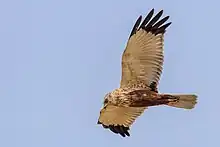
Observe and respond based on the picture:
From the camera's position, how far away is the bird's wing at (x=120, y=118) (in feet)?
57.2

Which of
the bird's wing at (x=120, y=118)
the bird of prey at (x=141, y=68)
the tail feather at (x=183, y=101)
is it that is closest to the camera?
the tail feather at (x=183, y=101)

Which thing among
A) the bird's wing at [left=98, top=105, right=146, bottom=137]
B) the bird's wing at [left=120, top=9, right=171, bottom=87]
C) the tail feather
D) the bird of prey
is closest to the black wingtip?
the bird's wing at [left=98, top=105, right=146, bottom=137]

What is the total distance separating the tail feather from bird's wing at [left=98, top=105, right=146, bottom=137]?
4.92 ft

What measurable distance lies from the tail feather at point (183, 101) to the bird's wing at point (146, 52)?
99 centimetres

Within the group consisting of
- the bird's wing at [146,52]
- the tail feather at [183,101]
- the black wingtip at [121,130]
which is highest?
the bird's wing at [146,52]

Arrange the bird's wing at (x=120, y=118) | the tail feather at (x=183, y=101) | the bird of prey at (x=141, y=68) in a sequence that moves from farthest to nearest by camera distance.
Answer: the bird's wing at (x=120, y=118)
the bird of prey at (x=141, y=68)
the tail feather at (x=183, y=101)

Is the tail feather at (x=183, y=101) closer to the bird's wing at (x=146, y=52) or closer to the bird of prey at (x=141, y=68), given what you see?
the bird of prey at (x=141, y=68)

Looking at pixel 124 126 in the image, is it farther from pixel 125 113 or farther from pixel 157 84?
pixel 157 84

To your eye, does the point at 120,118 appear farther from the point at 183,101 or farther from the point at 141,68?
the point at 183,101

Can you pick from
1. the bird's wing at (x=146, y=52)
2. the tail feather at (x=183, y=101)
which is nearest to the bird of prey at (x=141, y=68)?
the bird's wing at (x=146, y=52)

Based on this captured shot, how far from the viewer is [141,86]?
17.1 metres

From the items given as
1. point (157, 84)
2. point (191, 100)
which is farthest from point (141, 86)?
point (191, 100)

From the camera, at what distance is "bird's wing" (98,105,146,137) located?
17438mm

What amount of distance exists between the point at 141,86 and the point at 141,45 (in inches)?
38.1
